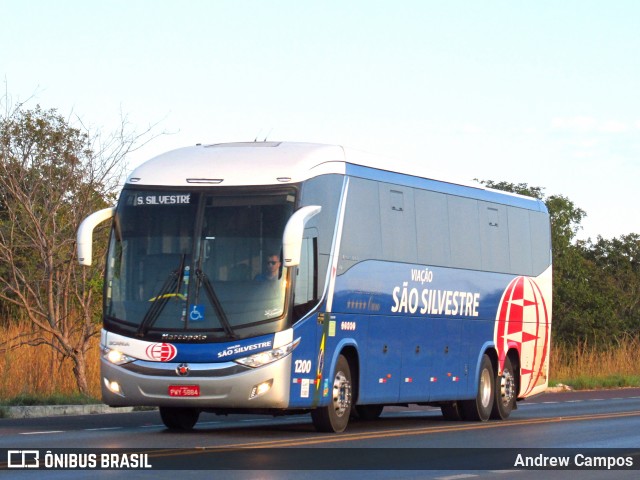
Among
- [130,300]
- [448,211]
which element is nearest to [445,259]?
[448,211]

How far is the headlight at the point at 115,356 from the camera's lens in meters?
17.2

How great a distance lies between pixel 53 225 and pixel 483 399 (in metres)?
8.14

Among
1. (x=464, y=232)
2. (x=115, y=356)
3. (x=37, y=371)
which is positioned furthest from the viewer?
(x=37, y=371)

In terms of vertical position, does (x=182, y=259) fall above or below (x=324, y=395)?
above

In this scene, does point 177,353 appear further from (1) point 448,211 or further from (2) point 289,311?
(1) point 448,211

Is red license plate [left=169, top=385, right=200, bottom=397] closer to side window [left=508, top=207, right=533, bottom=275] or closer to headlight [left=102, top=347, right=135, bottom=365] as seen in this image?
headlight [left=102, top=347, right=135, bottom=365]

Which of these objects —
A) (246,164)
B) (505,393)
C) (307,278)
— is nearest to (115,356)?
(307,278)

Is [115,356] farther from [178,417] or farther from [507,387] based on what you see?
[507,387]

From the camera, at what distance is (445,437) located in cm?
1839

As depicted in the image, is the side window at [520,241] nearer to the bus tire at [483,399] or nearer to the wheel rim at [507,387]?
the wheel rim at [507,387]

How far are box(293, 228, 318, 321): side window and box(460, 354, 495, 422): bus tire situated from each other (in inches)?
243

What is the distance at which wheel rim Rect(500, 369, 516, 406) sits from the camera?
24041 mm

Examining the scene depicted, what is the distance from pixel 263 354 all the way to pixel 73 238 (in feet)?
29.9

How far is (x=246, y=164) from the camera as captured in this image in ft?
58.5
